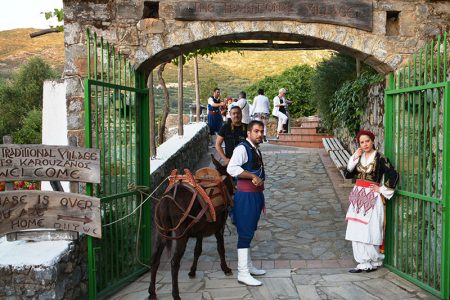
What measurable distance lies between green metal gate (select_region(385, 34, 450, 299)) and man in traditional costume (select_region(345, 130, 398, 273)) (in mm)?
162

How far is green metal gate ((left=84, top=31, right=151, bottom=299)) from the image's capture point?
174 inches

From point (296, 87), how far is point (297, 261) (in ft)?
52.7

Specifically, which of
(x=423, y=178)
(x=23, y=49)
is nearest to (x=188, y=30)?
(x=423, y=178)

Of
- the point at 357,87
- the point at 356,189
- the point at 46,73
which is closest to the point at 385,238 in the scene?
the point at 356,189

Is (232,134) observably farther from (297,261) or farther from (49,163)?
(49,163)

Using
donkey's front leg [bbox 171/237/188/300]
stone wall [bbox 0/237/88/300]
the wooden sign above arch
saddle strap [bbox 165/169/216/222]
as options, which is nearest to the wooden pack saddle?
saddle strap [bbox 165/169/216/222]

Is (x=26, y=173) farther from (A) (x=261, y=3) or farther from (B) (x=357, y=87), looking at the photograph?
(B) (x=357, y=87)

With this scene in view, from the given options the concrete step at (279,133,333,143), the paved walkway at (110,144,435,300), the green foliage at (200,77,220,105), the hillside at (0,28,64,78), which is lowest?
the paved walkway at (110,144,435,300)

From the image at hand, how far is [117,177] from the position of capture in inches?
197

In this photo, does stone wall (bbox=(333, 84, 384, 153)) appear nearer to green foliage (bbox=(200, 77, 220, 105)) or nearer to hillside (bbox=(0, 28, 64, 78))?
green foliage (bbox=(200, 77, 220, 105))

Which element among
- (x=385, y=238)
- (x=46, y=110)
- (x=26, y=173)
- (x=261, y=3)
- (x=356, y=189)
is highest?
(x=261, y=3)

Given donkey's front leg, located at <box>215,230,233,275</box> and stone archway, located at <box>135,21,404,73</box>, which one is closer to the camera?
donkey's front leg, located at <box>215,230,233,275</box>

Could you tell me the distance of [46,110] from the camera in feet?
18.3

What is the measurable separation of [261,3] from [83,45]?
207 centimetres
